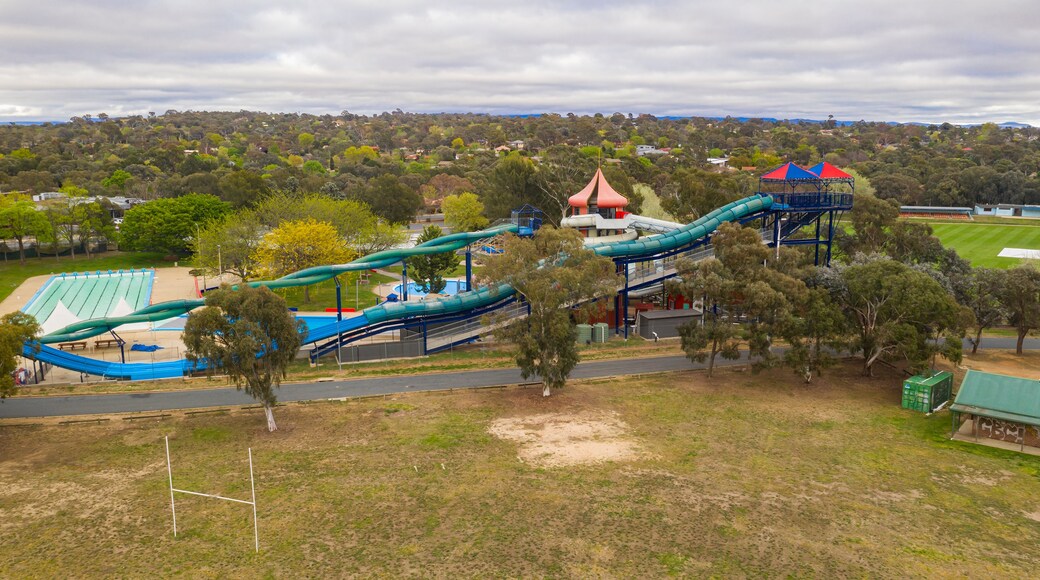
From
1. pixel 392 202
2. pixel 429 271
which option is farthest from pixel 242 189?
pixel 429 271

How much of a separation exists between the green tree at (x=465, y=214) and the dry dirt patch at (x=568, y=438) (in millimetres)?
66216

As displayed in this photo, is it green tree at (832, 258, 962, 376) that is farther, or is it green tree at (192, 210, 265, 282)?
green tree at (192, 210, 265, 282)

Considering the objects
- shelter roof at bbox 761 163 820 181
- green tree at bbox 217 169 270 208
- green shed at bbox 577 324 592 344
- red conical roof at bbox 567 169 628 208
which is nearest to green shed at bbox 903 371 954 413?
shelter roof at bbox 761 163 820 181

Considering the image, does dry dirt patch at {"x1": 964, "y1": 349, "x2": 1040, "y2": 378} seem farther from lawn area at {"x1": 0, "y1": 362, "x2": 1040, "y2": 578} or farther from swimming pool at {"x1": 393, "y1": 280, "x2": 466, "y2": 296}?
swimming pool at {"x1": 393, "y1": 280, "x2": 466, "y2": 296}

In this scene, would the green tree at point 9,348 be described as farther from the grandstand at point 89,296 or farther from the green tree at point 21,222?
the green tree at point 21,222

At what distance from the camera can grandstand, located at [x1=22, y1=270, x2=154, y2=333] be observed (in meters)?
55.8

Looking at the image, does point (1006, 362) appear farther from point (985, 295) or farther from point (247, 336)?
point (247, 336)

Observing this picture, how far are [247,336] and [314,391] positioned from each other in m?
9.28

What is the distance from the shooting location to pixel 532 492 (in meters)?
29.0

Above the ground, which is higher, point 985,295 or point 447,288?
point 985,295

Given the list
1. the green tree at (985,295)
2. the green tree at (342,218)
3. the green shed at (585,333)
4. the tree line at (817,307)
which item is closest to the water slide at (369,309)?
the green shed at (585,333)

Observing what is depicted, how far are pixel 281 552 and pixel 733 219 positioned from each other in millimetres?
41847

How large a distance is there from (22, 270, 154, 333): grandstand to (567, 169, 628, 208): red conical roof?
131ft

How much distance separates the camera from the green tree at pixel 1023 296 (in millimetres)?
46781
